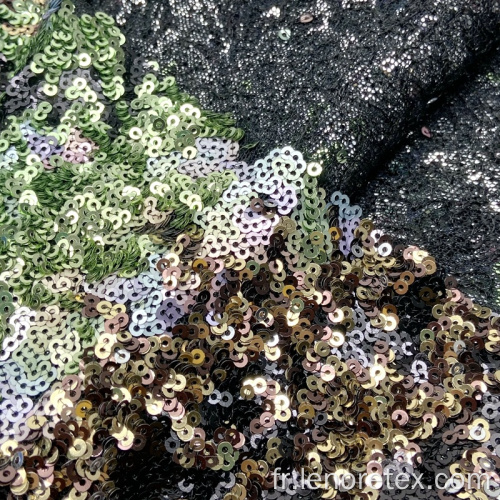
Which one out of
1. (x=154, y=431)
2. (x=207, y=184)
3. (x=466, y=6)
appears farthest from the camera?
(x=466, y=6)

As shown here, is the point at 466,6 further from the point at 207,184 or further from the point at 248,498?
the point at 248,498

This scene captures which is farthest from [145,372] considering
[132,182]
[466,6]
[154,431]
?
[466,6]

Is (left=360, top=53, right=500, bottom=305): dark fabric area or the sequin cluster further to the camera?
(left=360, top=53, right=500, bottom=305): dark fabric area

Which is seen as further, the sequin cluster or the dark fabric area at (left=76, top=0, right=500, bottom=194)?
the dark fabric area at (left=76, top=0, right=500, bottom=194)

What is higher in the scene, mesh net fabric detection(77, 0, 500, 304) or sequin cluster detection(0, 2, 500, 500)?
mesh net fabric detection(77, 0, 500, 304)

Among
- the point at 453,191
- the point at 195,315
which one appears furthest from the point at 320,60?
the point at 195,315
